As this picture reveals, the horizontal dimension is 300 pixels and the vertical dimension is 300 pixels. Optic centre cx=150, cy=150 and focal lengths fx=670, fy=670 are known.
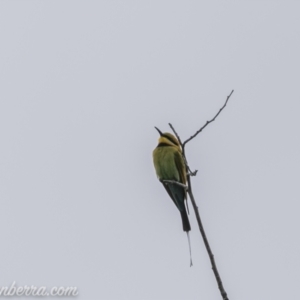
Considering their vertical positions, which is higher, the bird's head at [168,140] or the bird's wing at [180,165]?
the bird's head at [168,140]

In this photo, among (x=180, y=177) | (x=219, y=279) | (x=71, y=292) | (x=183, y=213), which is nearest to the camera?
(x=219, y=279)

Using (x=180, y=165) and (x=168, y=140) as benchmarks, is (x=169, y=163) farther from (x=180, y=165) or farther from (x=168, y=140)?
(x=168, y=140)

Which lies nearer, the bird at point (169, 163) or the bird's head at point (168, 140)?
the bird at point (169, 163)

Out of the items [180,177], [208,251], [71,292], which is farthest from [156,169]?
[208,251]

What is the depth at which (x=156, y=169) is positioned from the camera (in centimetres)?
527

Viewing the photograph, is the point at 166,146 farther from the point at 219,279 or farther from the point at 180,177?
the point at 219,279

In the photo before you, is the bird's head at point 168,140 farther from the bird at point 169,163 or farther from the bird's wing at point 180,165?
the bird's wing at point 180,165

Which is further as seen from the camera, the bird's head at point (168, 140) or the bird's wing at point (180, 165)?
the bird's head at point (168, 140)

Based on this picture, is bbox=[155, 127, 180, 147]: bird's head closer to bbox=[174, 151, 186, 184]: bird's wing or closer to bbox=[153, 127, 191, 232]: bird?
bbox=[153, 127, 191, 232]: bird

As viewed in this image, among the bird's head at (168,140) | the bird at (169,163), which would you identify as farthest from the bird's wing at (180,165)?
the bird's head at (168,140)

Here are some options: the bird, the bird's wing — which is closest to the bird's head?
the bird

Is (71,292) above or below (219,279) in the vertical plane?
below

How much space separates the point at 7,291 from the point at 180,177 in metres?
1.66

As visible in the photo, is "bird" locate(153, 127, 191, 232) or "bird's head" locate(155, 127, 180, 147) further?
"bird's head" locate(155, 127, 180, 147)
